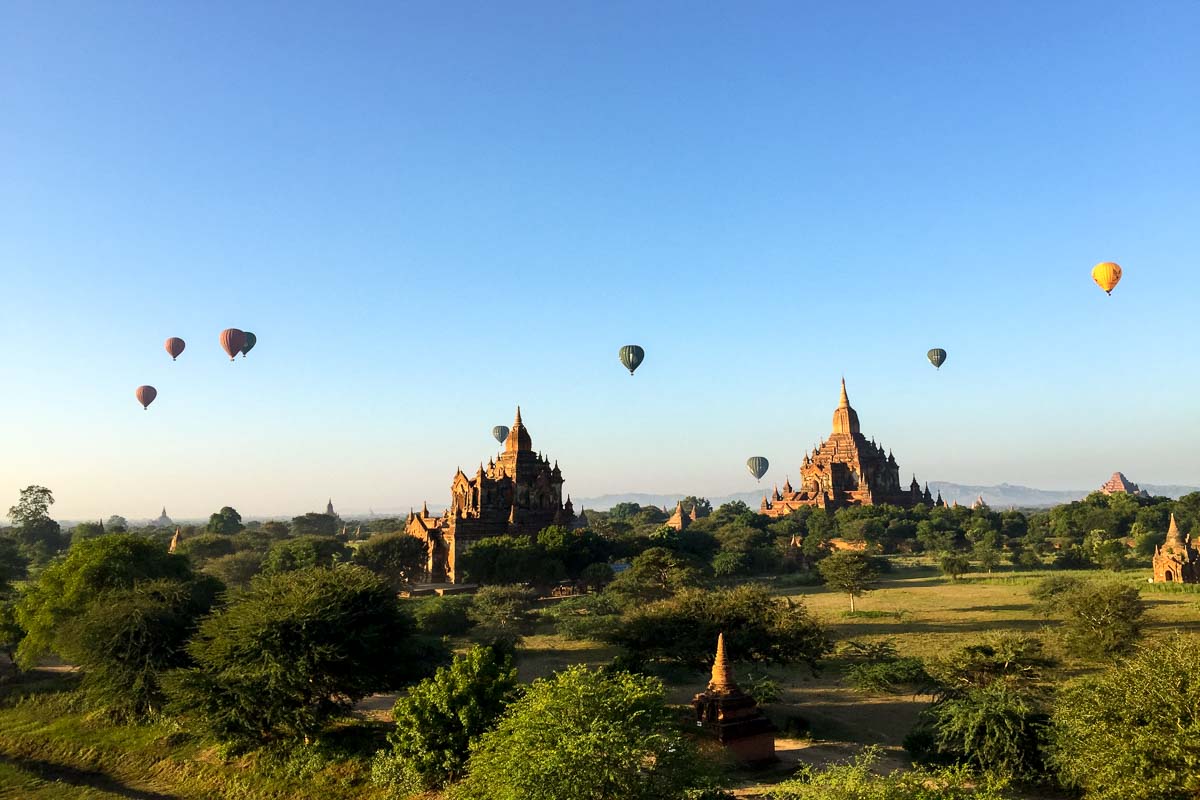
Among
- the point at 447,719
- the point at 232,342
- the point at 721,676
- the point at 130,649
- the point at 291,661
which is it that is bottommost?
the point at 447,719

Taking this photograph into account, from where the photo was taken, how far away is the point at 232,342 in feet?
203

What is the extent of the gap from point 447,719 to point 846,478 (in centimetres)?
12139

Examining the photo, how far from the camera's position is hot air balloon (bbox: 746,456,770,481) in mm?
157750

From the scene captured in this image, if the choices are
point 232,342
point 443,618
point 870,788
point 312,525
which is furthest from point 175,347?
point 312,525

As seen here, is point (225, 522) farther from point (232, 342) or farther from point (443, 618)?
point (443, 618)

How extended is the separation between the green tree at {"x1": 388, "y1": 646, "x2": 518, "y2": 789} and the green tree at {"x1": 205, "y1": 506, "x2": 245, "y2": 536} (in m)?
122

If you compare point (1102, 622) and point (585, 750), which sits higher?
Answer: point (585, 750)

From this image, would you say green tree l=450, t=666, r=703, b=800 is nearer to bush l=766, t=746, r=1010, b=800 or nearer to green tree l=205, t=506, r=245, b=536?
bush l=766, t=746, r=1010, b=800

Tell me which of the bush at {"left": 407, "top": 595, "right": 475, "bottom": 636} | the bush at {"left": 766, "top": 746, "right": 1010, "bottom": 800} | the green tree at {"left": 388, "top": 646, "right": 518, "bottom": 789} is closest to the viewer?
the bush at {"left": 766, "top": 746, "right": 1010, "bottom": 800}

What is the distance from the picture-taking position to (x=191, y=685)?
25844mm

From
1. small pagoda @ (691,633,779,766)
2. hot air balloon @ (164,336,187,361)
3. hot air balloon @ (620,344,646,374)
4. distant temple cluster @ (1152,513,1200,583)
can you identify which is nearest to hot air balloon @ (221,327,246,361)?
hot air balloon @ (164,336,187,361)

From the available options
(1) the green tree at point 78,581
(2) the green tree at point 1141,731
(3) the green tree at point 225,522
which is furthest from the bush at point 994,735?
(3) the green tree at point 225,522

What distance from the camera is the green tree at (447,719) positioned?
21.3 meters

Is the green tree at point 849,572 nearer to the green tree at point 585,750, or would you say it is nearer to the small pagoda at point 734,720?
the small pagoda at point 734,720
